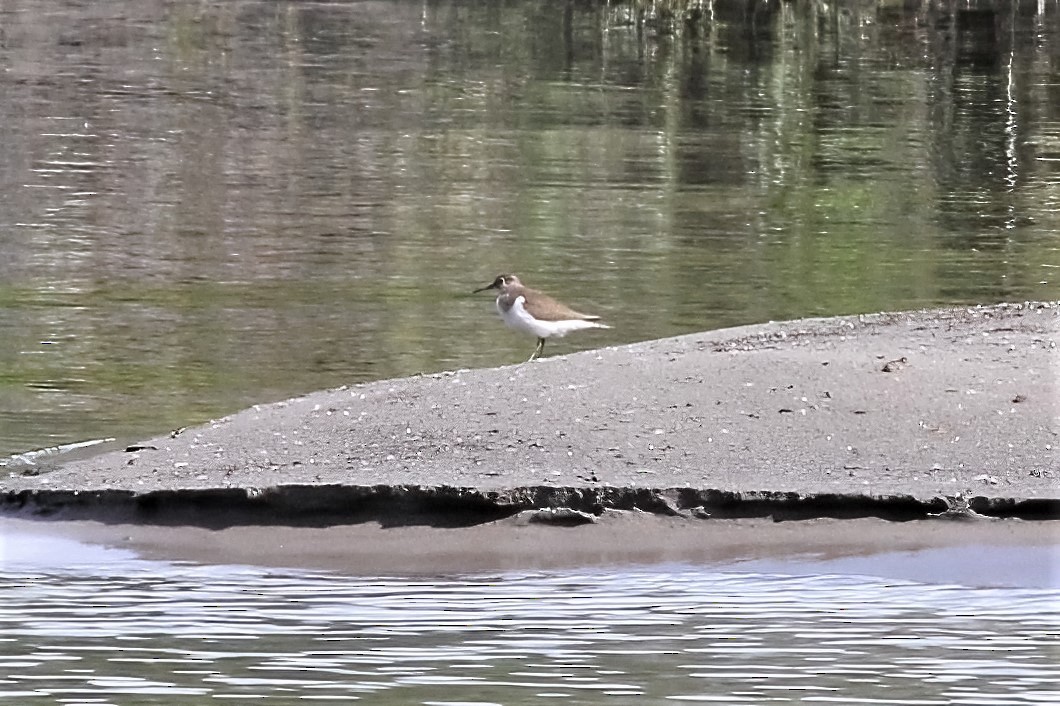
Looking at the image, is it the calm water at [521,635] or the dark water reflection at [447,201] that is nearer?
the calm water at [521,635]

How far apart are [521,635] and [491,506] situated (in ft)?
5.46

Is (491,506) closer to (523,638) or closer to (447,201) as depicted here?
(523,638)

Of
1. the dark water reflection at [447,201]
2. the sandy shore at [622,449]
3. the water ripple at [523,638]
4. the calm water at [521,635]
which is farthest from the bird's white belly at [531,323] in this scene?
the water ripple at [523,638]

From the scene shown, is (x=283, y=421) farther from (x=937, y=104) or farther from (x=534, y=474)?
(x=937, y=104)

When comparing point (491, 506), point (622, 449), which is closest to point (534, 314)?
point (622, 449)

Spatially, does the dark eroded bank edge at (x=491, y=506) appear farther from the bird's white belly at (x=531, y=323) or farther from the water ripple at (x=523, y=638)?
the bird's white belly at (x=531, y=323)

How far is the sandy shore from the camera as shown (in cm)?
964

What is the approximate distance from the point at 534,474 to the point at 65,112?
2508 cm

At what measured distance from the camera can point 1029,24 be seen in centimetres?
5803

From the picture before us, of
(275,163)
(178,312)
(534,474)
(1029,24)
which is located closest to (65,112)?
(275,163)

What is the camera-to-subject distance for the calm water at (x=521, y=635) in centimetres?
729

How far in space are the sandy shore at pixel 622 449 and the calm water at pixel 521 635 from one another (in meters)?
0.58

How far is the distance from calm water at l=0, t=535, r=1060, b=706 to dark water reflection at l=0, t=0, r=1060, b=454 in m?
3.28

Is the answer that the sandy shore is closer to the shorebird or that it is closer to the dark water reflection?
the shorebird
